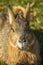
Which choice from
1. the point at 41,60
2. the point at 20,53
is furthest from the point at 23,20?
the point at 41,60

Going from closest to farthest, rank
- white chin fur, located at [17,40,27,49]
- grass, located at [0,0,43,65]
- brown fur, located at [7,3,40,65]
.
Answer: white chin fur, located at [17,40,27,49] → brown fur, located at [7,3,40,65] → grass, located at [0,0,43,65]

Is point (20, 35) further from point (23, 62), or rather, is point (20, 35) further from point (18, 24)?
point (23, 62)

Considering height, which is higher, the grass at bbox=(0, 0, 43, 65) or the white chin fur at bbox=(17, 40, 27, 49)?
the white chin fur at bbox=(17, 40, 27, 49)

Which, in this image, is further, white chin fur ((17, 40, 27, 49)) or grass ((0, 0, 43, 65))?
grass ((0, 0, 43, 65))

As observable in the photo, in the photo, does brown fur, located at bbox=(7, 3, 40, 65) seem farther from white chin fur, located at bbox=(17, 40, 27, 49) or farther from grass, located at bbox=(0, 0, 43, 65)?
grass, located at bbox=(0, 0, 43, 65)

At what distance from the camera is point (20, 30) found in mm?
5621

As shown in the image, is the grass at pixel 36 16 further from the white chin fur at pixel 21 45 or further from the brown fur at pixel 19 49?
the white chin fur at pixel 21 45

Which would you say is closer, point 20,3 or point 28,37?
point 28,37

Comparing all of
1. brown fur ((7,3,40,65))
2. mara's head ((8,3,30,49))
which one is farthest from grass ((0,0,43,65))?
mara's head ((8,3,30,49))

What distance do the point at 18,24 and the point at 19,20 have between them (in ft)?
0.29

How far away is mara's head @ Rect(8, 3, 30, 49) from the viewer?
5.52m

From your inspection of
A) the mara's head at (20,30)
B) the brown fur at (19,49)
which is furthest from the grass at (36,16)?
the mara's head at (20,30)

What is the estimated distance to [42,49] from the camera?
6.80 m

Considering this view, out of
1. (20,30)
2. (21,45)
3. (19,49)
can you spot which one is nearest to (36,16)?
(19,49)
